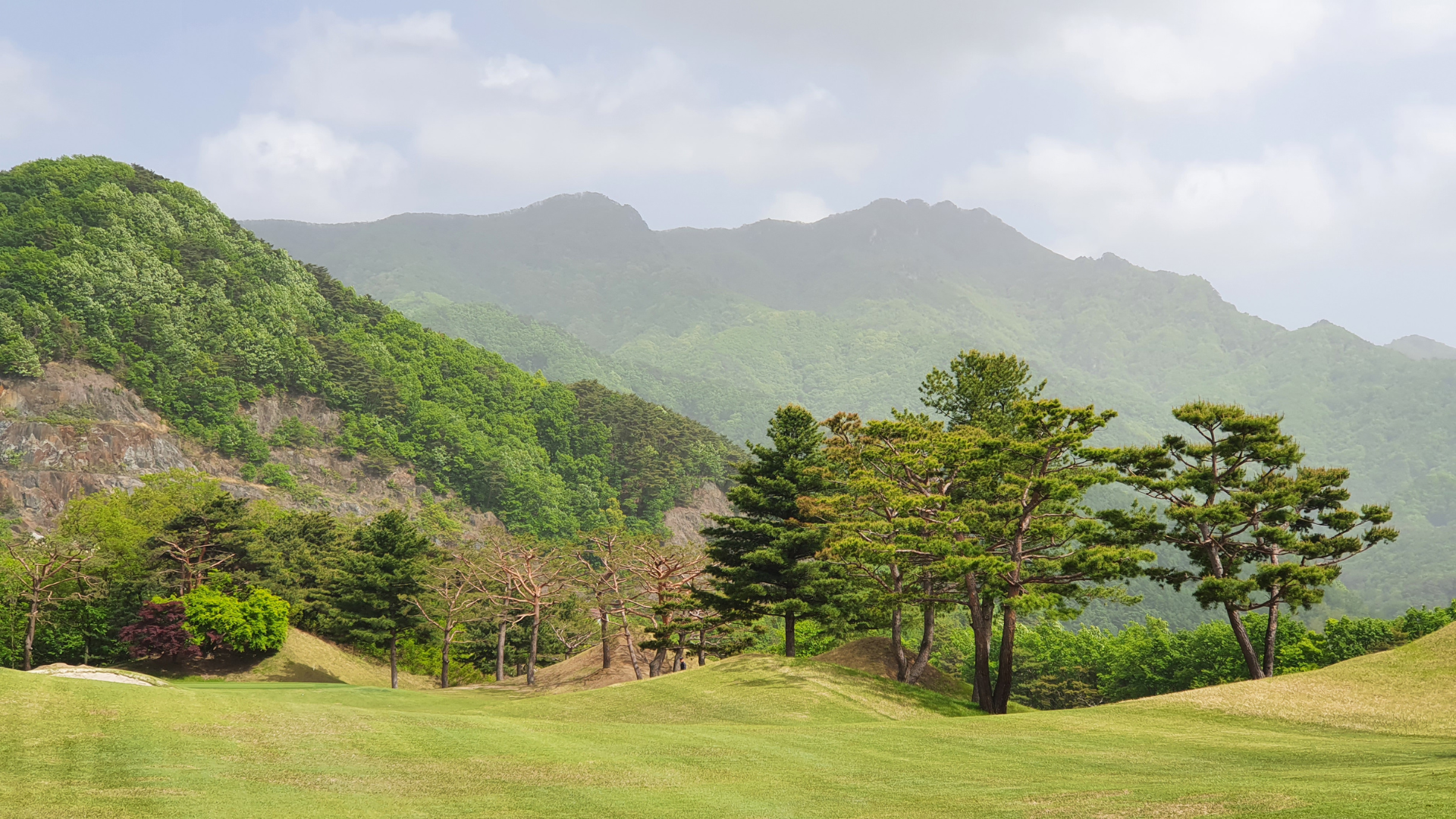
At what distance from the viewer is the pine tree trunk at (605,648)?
49.1 meters

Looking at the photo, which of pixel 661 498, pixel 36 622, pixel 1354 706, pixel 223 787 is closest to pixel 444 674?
Result: pixel 36 622

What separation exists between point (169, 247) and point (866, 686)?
121 meters

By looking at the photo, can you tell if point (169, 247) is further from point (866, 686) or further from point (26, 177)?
point (866, 686)

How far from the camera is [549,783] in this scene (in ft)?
51.3

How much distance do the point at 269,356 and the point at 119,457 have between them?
2811 centimetres

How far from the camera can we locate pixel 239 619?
162 feet

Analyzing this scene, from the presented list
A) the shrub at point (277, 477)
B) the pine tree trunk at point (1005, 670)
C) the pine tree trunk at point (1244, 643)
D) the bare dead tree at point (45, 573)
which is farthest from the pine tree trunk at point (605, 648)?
the shrub at point (277, 477)

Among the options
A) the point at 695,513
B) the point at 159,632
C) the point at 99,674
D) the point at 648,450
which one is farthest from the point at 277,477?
the point at 99,674

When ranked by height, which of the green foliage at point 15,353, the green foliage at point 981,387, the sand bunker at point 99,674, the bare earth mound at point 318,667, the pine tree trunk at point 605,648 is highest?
the green foliage at point 15,353

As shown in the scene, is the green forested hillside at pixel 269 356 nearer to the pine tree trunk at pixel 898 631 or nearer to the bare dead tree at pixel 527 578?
the bare dead tree at pixel 527 578

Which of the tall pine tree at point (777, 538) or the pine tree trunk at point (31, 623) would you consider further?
the pine tree trunk at point (31, 623)

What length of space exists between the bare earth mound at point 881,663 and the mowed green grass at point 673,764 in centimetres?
1364

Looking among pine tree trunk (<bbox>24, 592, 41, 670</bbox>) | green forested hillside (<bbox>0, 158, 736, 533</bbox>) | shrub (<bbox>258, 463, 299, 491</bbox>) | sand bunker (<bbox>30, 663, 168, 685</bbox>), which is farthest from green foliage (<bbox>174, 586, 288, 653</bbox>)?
green forested hillside (<bbox>0, 158, 736, 533</bbox>)

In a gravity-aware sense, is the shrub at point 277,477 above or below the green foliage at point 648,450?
below
